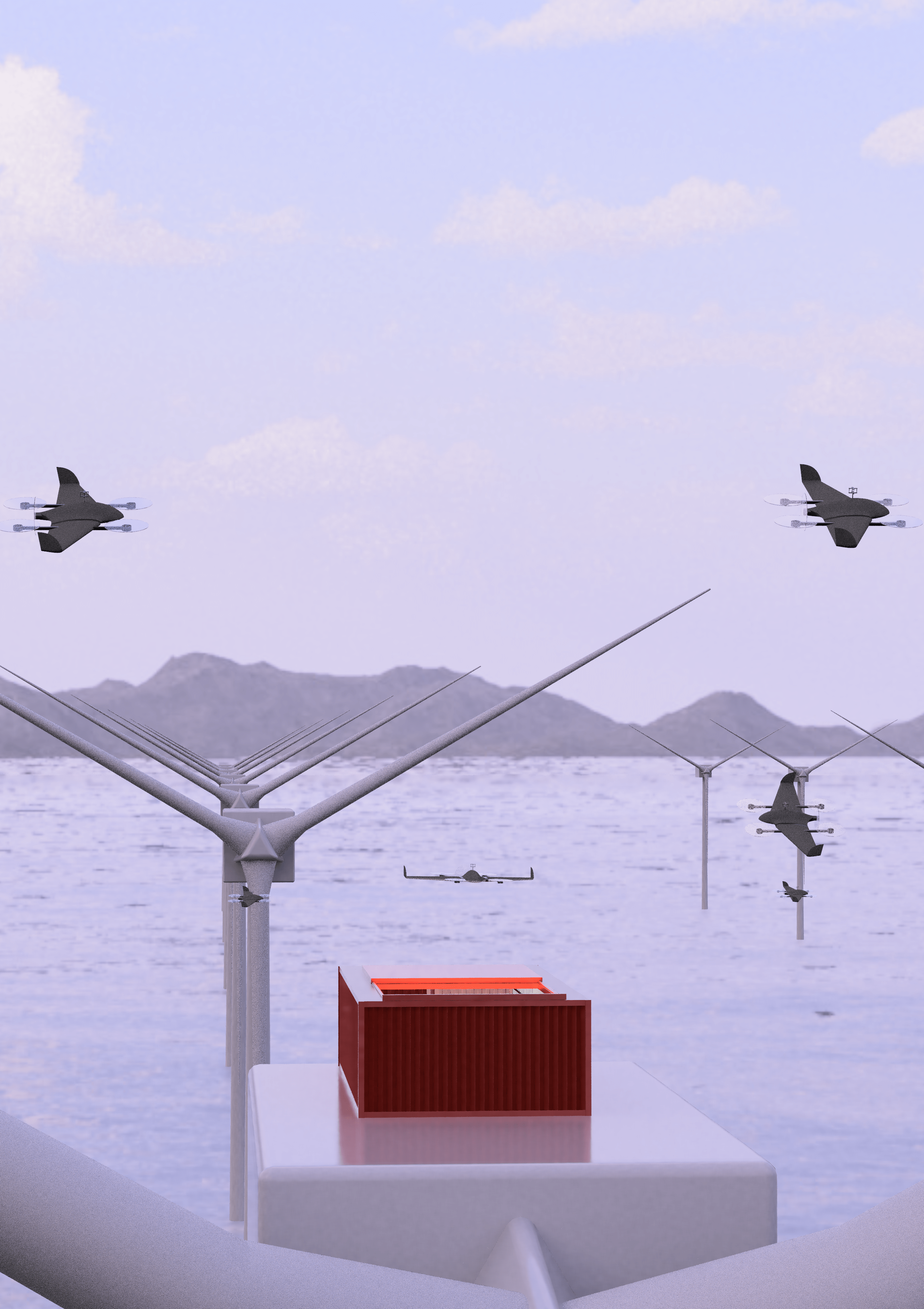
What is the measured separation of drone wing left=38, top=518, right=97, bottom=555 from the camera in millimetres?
27484

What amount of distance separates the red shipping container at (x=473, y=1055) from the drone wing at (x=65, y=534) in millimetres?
10700

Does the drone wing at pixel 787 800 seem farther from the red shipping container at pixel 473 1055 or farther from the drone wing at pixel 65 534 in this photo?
the red shipping container at pixel 473 1055

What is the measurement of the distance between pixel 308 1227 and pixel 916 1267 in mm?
17449

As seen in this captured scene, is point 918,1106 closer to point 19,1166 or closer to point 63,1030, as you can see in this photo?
point 63,1030

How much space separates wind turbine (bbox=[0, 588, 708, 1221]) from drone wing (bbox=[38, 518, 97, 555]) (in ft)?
11.1

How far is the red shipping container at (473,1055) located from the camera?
21641 mm

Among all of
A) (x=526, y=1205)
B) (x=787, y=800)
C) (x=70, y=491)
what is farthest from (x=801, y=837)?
(x=526, y=1205)

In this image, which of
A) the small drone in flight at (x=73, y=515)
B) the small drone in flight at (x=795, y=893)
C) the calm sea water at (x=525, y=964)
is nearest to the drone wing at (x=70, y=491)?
the small drone in flight at (x=73, y=515)

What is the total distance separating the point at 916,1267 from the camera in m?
2.11

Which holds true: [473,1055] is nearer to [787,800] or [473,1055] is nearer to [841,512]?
[841,512]

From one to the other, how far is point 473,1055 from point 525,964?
38.6 metres

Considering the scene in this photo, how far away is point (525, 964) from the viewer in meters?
59.8

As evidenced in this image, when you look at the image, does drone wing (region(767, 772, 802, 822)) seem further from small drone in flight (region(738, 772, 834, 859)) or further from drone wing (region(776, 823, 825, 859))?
drone wing (region(776, 823, 825, 859))

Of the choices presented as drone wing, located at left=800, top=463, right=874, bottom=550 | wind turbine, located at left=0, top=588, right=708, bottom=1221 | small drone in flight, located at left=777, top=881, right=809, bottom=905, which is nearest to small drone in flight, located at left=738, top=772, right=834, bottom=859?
small drone in flight, located at left=777, top=881, right=809, bottom=905
